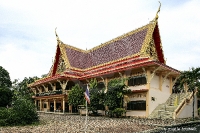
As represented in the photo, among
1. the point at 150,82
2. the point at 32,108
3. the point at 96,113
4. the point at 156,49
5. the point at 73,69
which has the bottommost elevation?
the point at 96,113

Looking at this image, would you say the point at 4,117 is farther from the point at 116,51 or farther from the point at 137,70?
the point at 116,51

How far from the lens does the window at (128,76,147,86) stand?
57.0 ft

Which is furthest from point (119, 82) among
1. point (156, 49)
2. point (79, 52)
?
point (79, 52)

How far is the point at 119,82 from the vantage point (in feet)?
55.3

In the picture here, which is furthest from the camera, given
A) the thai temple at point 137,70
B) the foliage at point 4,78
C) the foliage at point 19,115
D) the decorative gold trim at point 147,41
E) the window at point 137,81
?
the foliage at point 4,78

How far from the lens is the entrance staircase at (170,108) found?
51.5 feet

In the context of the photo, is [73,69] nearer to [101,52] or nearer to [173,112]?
[101,52]

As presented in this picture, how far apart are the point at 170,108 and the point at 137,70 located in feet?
13.5

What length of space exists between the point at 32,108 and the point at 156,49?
13912 millimetres

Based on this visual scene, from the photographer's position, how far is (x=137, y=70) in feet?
59.0

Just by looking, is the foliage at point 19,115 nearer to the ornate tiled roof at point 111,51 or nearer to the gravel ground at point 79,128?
the gravel ground at point 79,128

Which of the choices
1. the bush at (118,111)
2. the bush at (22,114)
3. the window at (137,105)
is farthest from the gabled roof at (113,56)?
the bush at (22,114)

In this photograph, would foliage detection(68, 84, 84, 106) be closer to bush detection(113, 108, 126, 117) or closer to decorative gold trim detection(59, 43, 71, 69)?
bush detection(113, 108, 126, 117)

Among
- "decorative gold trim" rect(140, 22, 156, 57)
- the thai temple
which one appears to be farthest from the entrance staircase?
"decorative gold trim" rect(140, 22, 156, 57)
